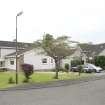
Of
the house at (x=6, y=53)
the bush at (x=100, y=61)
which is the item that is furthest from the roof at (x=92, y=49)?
the house at (x=6, y=53)

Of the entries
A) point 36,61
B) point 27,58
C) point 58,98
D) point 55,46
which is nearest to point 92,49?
point 36,61

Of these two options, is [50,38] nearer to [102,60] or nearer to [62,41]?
[62,41]

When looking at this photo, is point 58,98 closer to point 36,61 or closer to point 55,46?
point 55,46

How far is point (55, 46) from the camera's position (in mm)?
37844

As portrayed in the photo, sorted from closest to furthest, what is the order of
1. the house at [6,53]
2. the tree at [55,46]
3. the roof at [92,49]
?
the tree at [55,46] → the house at [6,53] → the roof at [92,49]

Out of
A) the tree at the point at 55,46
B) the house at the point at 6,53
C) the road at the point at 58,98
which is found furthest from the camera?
the house at the point at 6,53

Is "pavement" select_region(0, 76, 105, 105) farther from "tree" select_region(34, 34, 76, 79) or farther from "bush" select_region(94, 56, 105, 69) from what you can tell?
"bush" select_region(94, 56, 105, 69)

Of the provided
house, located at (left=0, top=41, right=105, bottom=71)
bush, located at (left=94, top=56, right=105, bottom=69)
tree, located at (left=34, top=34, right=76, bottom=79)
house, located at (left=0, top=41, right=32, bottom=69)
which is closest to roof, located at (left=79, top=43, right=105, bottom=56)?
house, located at (left=0, top=41, right=105, bottom=71)

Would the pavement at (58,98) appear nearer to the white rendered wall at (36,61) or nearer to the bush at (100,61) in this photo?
the white rendered wall at (36,61)

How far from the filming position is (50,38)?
1492 inches

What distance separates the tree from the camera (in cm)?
3769

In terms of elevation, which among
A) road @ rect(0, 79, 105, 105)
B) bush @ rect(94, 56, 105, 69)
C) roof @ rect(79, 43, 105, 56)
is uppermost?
roof @ rect(79, 43, 105, 56)

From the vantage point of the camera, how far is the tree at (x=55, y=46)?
124 ft

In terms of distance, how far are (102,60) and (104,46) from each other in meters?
26.9
